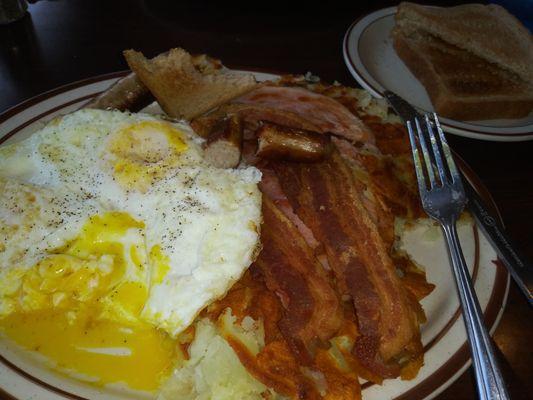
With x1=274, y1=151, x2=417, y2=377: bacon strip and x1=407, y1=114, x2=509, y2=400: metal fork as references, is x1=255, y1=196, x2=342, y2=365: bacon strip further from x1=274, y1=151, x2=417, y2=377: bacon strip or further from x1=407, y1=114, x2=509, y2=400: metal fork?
x1=407, y1=114, x2=509, y2=400: metal fork

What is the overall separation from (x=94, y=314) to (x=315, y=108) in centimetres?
165

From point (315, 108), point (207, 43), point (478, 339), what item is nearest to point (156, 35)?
point (207, 43)

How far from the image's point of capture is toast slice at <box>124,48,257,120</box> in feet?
8.96

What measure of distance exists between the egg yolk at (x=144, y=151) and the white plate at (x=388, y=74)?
1.56 meters

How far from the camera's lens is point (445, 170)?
241cm

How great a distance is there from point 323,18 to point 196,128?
2.36 m

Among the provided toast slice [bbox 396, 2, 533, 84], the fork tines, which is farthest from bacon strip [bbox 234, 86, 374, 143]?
toast slice [bbox 396, 2, 533, 84]

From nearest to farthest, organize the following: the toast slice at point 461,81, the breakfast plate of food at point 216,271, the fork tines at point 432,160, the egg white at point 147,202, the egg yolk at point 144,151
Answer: the breakfast plate of food at point 216,271 < the egg white at point 147,202 < the egg yolk at point 144,151 < the fork tines at point 432,160 < the toast slice at point 461,81

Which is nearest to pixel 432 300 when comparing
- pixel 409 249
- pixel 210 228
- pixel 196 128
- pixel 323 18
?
pixel 409 249

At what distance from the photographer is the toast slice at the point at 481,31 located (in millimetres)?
3512

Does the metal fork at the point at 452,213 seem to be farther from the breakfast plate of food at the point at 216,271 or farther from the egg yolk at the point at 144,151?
the egg yolk at the point at 144,151

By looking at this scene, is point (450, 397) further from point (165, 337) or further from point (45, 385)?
point (45, 385)

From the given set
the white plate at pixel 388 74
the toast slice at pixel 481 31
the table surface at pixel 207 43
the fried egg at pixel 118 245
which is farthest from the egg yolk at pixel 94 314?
the toast slice at pixel 481 31

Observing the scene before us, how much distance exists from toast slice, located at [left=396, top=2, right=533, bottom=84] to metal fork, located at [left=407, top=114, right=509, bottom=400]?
1.31 metres
